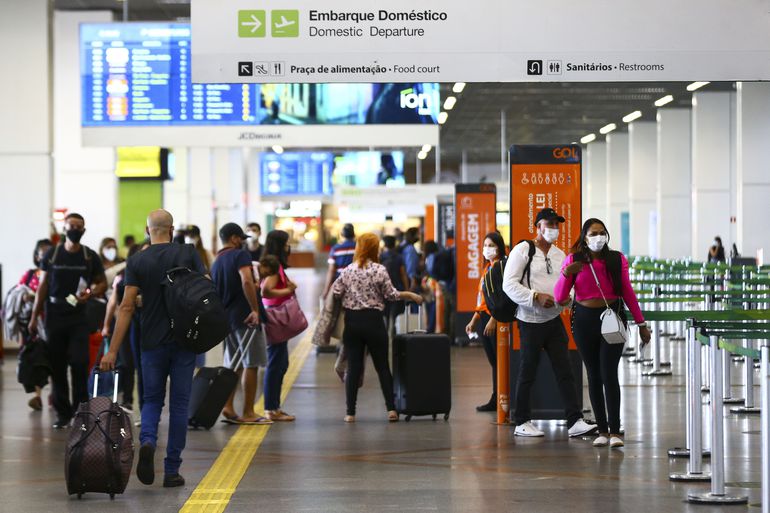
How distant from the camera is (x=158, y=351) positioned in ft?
26.2

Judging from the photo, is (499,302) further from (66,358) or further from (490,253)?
(66,358)

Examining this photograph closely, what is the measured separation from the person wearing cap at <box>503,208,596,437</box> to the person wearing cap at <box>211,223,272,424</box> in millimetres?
2217

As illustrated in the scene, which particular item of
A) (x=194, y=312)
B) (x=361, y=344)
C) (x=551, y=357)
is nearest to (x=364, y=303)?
(x=361, y=344)

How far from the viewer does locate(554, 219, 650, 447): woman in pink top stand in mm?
9477

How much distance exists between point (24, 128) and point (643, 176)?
33.9 m

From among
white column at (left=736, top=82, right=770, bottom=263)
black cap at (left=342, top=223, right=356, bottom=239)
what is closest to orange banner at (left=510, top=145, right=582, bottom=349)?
black cap at (left=342, top=223, right=356, bottom=239)

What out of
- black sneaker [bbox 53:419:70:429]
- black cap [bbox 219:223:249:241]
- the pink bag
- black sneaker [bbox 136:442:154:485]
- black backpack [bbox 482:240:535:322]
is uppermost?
black cap [bbox 219:223:249:241]

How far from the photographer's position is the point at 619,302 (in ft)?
31.2

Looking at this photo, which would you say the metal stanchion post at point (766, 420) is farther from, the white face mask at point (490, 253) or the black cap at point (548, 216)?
the white face mask at point (490, 253)

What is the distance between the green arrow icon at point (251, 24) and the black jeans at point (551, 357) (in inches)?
124

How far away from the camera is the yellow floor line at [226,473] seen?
7.40 metres

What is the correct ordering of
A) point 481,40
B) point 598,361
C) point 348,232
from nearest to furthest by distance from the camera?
point 598,361 < point 481,40 < point 348,232

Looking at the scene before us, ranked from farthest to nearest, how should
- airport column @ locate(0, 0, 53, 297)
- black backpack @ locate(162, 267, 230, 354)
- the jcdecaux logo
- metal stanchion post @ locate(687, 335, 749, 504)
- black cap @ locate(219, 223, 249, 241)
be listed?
airport column @ locate(0, 0, 53, 297), black cap @ locate(219, 223, 249, 241), the jcdecaux logo, black backpack @ locate(162, 267, 230, 354), metal stanchion post @ locate(687, 335, 749, 504)

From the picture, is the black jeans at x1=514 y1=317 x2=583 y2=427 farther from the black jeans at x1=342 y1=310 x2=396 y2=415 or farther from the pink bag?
the pink bag
